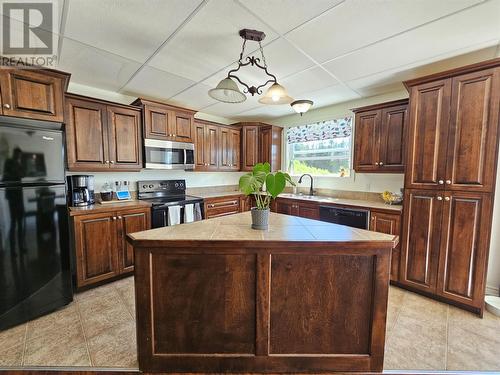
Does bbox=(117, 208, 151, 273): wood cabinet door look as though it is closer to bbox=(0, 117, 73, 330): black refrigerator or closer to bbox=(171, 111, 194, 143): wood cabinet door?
bbox=(0, 117, 73, 330): black refrigerator

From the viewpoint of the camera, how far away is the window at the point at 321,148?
379 cm

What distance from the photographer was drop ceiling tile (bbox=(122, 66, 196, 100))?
261cm

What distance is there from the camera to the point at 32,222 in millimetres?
1986

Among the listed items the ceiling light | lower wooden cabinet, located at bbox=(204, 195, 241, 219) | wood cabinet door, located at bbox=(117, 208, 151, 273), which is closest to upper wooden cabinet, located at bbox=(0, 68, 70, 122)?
wood cabinet door, located at bbox=(117, 208, 151, 273)

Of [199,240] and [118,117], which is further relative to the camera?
[118,117]

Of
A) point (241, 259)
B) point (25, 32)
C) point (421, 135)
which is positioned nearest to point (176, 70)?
point (25, 32)

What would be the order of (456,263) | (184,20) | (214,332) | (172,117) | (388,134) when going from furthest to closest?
(172,117) < (388,134) < (456,263) < (184,20) < (214,332)

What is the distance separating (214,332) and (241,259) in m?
0.54

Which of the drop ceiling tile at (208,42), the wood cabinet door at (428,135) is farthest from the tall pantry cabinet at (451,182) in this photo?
A: the drop ceiling tile at (208,42)

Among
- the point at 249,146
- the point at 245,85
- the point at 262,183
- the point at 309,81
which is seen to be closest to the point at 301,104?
the point at 309,81

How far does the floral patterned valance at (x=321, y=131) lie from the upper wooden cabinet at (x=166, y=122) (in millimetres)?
2004

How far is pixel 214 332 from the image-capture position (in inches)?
58.2

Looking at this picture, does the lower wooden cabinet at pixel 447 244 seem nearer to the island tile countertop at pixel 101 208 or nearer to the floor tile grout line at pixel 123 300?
the floor tile grout line at pixel 123 300

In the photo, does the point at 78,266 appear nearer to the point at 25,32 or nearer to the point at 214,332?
the point at 214,332
